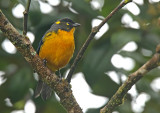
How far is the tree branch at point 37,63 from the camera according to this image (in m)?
2.53

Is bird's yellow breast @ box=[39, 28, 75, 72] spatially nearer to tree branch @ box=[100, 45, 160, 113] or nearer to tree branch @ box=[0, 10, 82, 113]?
tree branch @ box=[0, 10, 82, 113]

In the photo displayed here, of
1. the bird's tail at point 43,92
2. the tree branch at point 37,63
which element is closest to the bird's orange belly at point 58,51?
the bird's tail at point 43,92

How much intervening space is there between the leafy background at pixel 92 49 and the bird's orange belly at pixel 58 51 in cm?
11

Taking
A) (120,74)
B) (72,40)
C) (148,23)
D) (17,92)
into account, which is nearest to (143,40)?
(148,23)

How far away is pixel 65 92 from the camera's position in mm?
2836

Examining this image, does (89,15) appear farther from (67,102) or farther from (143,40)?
(67,102)

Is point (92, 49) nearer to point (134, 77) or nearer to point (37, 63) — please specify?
point (37, 63)

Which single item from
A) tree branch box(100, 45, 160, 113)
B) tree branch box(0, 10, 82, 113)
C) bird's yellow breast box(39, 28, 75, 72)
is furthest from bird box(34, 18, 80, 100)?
tree branch box(100, 45, 160, 113)

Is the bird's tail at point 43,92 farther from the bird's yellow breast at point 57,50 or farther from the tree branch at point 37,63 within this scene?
the tree branch at point 37,63

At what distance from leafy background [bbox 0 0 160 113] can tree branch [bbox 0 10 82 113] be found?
0.60m

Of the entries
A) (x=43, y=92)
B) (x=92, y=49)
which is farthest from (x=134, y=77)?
(x=43, y=92)

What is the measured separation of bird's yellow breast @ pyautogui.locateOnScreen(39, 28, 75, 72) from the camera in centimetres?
429

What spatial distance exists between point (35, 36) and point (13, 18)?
0.35 m

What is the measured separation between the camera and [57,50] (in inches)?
170
